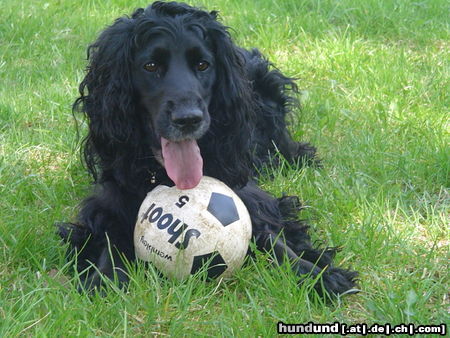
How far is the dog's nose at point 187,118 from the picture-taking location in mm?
2791

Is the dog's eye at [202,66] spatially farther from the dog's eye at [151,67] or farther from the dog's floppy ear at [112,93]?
the dog's floppy ear at [112,93]

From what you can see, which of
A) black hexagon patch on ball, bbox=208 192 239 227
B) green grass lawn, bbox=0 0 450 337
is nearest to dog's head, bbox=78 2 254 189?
black hexagon patch on ball, bbox=208 192 239 227

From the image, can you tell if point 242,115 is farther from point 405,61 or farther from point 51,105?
point 405,61

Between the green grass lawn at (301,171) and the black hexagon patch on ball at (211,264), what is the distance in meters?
0.07

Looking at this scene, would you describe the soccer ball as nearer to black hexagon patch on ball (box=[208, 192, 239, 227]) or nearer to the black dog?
black hexagon patch on ball (box=[208, 192, 239, 227])

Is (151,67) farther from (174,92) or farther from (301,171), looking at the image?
(301,171)

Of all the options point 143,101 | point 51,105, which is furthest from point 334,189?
point 51,105

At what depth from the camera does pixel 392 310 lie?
2.42 metres

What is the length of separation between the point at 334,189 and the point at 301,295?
3.85ft

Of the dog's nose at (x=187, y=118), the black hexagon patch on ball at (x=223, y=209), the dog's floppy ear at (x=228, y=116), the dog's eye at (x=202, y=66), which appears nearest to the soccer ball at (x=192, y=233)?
the black hexagon patch on ball at (x=223, y=209)

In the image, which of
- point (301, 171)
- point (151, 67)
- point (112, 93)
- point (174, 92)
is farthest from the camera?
point (301, 171)

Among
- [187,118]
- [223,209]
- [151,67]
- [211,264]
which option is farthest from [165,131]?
[211,264]

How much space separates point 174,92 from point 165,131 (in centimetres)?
16

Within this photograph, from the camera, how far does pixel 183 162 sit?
2953mm
